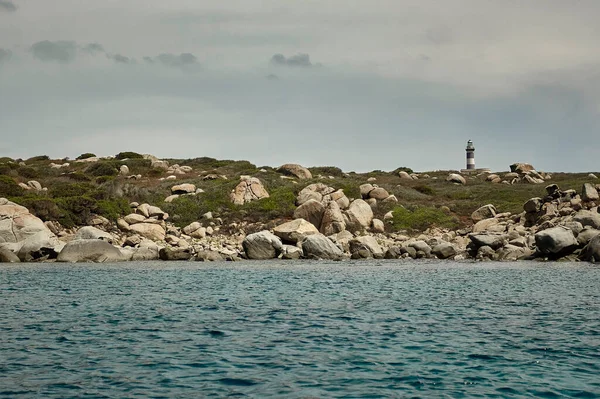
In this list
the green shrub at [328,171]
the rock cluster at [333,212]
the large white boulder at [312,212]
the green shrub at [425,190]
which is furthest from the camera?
the green shrub at [328,171]

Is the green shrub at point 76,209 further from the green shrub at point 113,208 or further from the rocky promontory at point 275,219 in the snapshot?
the green shrub at point 113,208

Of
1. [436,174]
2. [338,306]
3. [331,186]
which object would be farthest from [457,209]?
[338,306]

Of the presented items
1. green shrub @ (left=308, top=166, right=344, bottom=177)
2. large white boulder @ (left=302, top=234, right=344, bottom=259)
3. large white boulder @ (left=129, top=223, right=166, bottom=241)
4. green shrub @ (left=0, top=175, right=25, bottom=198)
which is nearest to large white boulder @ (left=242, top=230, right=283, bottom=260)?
large white boulder @ (left=302, top=234, right=344, bottom=259)

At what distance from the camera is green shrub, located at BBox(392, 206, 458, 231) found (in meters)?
61.0

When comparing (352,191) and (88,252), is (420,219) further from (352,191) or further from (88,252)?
(88,252)

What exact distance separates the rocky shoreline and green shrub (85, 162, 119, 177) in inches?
797

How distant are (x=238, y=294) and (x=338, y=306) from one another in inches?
209

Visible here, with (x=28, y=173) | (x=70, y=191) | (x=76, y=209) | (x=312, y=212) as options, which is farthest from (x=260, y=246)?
(x=28, y=173)

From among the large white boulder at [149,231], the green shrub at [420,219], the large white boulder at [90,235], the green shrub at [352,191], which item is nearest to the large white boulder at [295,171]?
the green shrub at [352,191]

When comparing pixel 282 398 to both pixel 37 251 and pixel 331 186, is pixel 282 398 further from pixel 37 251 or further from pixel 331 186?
pixel 331 186

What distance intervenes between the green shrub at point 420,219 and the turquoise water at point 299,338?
29.8 metres

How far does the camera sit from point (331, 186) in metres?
70.6

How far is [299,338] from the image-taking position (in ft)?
53.7

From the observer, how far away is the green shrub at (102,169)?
83.4 m
